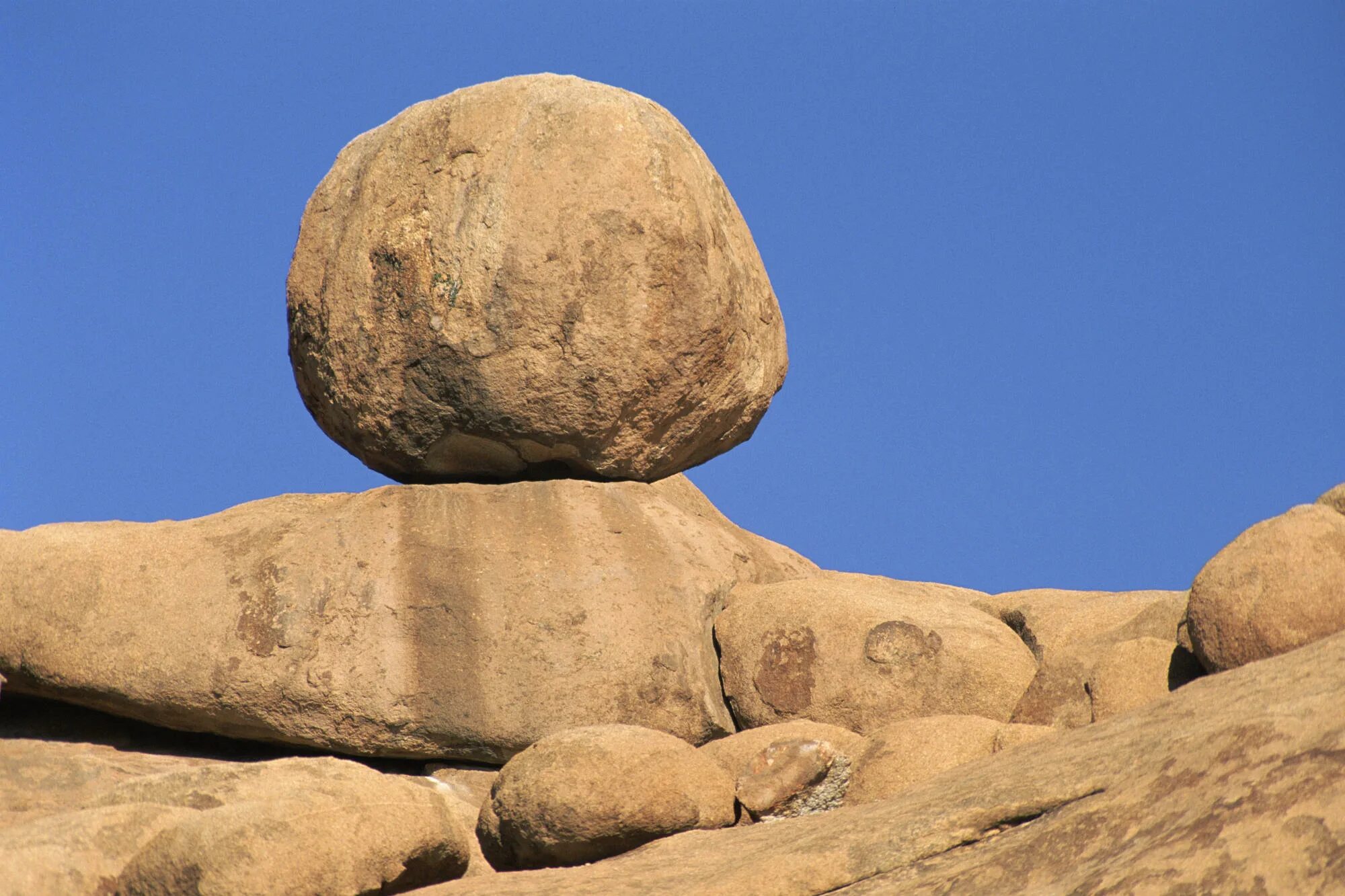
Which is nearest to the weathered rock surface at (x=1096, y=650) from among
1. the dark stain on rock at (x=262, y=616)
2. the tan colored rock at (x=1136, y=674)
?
the tan colored rock at (x=1136, y=674)

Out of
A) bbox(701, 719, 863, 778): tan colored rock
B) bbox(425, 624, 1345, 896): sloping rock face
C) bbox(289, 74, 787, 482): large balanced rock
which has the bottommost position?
bbox(425, 624, 1345, 896): sloping rock face

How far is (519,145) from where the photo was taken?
7480 mm

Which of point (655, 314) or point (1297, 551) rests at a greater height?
point (655, 314)

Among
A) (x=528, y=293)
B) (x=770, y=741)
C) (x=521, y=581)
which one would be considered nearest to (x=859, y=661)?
(x=770, y=741)

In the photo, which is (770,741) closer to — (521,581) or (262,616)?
(521,581)

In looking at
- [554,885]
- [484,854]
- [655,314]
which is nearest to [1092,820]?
[554,885]

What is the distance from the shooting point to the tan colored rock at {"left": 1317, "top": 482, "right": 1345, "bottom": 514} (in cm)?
580

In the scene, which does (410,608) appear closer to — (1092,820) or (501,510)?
(501,510)

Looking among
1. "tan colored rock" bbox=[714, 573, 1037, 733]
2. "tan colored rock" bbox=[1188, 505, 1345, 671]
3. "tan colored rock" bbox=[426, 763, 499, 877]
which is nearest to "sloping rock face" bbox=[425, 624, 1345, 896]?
"tan colored rock" bbox=[1188, 505, 1345, 671]

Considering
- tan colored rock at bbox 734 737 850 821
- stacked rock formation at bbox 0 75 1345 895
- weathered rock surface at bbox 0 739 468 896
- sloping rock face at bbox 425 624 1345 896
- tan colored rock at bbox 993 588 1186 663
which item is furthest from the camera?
tan colored rock at bbox 993 588 1186 663

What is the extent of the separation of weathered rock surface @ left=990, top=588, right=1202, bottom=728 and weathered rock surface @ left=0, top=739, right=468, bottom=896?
8.45 ft

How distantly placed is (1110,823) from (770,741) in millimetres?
2489

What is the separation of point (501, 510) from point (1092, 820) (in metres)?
4.29

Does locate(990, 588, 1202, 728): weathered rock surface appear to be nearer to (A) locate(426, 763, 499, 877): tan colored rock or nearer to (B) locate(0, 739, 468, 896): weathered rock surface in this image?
(A) locate(426, 763, 499, 877): tan colored rock
